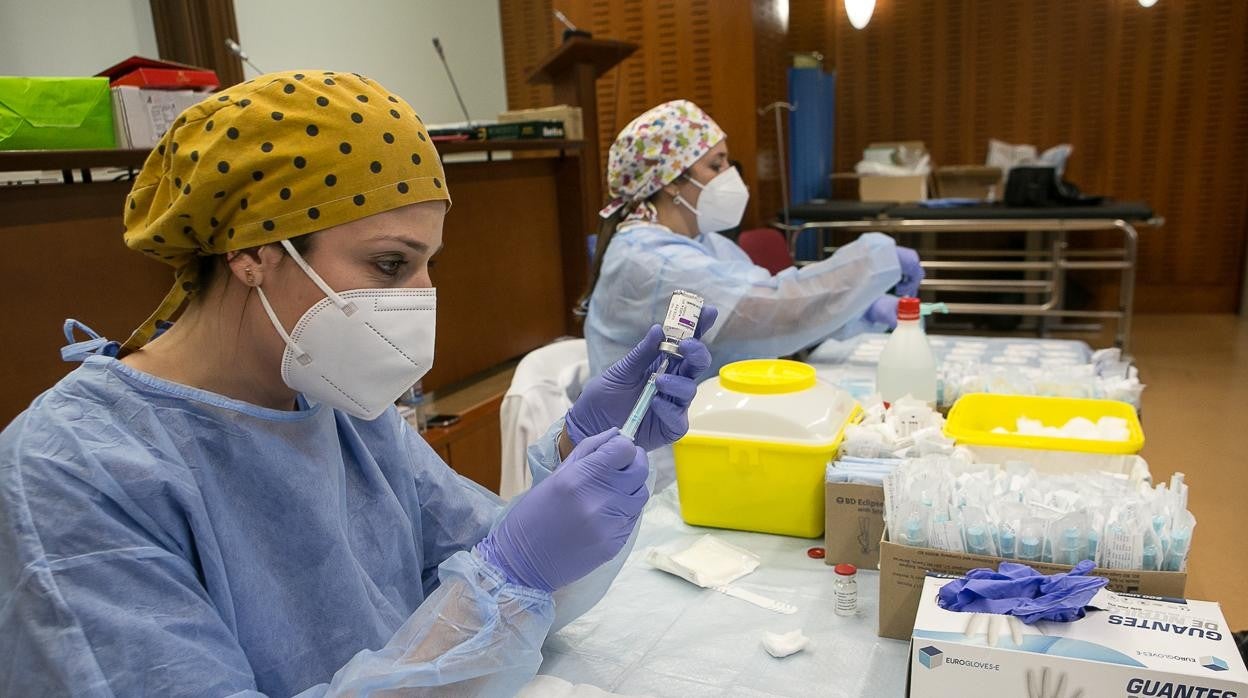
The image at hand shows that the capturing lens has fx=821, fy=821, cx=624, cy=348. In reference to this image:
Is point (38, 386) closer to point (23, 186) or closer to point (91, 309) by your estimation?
point (91, 309)

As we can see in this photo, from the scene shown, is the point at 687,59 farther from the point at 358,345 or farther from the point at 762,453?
the point at 358,345

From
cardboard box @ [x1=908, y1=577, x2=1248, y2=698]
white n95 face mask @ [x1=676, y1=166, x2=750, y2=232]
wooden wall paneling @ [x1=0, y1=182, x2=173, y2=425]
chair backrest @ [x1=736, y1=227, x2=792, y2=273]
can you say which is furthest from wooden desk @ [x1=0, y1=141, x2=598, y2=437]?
cardboard box @ [x1=908, y1=577, x2=1248, y2=698]

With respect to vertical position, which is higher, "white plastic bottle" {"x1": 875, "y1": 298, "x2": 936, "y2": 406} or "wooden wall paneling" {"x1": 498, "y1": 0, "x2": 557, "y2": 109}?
"wooden wall paneling" {"x1": 498, "y1": 0, "x2": 557, "y2": 109}

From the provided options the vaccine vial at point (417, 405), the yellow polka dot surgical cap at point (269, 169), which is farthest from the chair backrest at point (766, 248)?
the yellow polka dot surgical cap at point (269, 169)

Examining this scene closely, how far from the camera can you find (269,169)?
0.77m

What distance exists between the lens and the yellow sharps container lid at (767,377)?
4.26ft

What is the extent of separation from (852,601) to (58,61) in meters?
3.41

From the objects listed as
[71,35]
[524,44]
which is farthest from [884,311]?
[524,44]

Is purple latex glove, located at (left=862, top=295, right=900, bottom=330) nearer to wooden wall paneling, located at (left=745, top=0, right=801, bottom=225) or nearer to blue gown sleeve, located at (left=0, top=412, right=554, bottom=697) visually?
blue gown sleeve, located at (left=0, top=412, right=554, bottom=697)

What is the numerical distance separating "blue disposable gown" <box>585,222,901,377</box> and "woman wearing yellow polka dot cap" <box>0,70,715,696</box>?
45.1 inches

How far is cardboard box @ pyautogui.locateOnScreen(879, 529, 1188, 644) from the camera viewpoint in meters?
0.87

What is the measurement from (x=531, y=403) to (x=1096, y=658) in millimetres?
1251

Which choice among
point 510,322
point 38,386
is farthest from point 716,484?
point 510,322

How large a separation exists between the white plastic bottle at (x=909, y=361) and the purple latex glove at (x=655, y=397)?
54 centimetres
